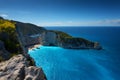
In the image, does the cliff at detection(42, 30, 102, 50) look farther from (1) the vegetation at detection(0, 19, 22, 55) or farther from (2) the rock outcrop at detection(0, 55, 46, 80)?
(2) the rock outcrop at detection(0, 55, 46, 80)

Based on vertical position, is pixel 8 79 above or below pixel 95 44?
above

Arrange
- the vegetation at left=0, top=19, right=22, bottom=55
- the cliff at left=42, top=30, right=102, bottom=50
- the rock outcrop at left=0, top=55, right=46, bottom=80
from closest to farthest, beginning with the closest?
the rock outcrop at left=0, top=55, right=46, bottom=80
the vegetation at left=0, top=19, right=22, bottom=55
the cliff at left=42, top=30, right=102, bottom=50

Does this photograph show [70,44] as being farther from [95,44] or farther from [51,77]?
[51,77]

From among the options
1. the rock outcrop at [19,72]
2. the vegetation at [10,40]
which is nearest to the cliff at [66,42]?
the vegetation at [10,40]

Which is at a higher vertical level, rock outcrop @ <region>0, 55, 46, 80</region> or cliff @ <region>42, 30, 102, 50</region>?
rock outcrop @ <region>0, 55, 46, 80</region>

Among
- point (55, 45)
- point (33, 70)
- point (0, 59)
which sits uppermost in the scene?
point (33, 70)

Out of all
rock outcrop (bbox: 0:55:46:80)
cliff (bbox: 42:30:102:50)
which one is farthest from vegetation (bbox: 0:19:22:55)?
cliff (bbox: 42:30:102:50)

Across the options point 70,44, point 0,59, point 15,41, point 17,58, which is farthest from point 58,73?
point 70,44

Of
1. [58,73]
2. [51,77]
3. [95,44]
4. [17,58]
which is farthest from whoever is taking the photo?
[95,44]

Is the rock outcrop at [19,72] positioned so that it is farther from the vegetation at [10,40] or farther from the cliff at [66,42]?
the cliff at [66,42]

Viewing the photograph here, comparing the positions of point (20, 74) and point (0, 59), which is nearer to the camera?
point (20, 74)

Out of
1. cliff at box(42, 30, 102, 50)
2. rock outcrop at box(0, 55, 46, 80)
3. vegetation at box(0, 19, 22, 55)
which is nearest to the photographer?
rock outcrop at box(0, 55, 46, 80)
